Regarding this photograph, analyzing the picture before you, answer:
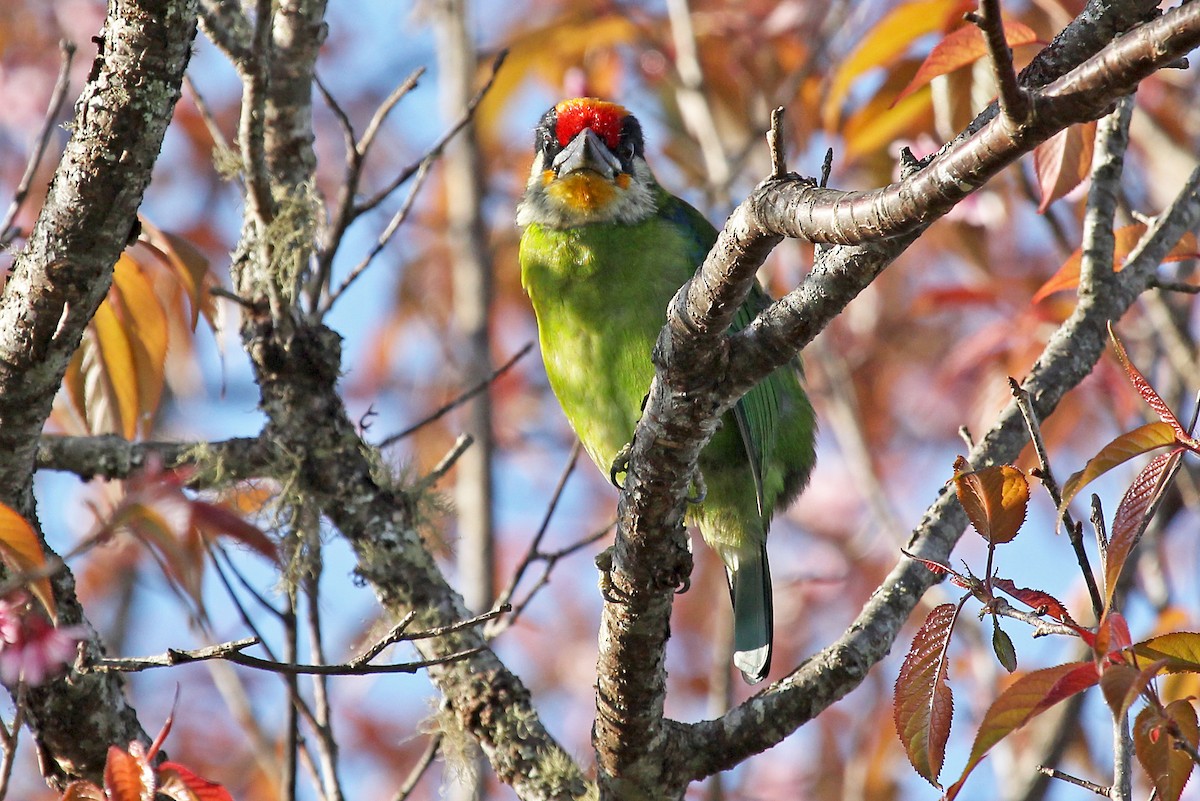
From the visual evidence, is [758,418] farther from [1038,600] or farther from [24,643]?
[24,643]

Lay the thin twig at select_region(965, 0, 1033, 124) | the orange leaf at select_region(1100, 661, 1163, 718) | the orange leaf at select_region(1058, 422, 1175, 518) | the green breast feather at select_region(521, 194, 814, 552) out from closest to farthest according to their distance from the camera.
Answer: the thin twig at select_region(965, 0, 1033, 124) < the orange leaf at select_region(1100, 661, 1163, 718) < the orange leaf at select_region(1058, 422, 1175, 518) < the green breast feather at select_region(521, 194, 814, 552)

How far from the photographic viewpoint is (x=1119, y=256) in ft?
9.57

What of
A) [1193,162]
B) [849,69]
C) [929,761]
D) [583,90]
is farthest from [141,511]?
[1193,162]

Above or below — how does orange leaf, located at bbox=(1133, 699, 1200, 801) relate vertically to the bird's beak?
below

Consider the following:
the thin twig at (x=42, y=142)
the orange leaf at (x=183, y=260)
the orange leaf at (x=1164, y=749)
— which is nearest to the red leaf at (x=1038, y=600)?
the orange leaf at (x=1164, y=749)

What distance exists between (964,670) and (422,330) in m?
3.36

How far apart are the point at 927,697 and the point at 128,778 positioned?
116 centimetres

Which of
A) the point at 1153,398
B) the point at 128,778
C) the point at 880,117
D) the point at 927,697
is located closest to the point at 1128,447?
the point at 1153,398

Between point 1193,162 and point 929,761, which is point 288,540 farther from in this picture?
point 1193,162

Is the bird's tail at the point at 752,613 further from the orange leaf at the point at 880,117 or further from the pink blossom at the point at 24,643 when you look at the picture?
the pink blossom at the point at 24,643

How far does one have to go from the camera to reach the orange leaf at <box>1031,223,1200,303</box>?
8.61ft

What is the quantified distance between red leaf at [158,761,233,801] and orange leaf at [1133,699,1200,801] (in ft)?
4.01

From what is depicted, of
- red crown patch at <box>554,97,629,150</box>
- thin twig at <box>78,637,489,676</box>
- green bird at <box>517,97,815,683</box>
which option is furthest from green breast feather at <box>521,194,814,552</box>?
thin twig at <box>78,637,489,676</box>

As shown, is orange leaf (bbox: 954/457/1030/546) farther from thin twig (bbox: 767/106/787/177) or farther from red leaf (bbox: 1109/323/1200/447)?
thin twig (bbox: 767/106/787/177)
